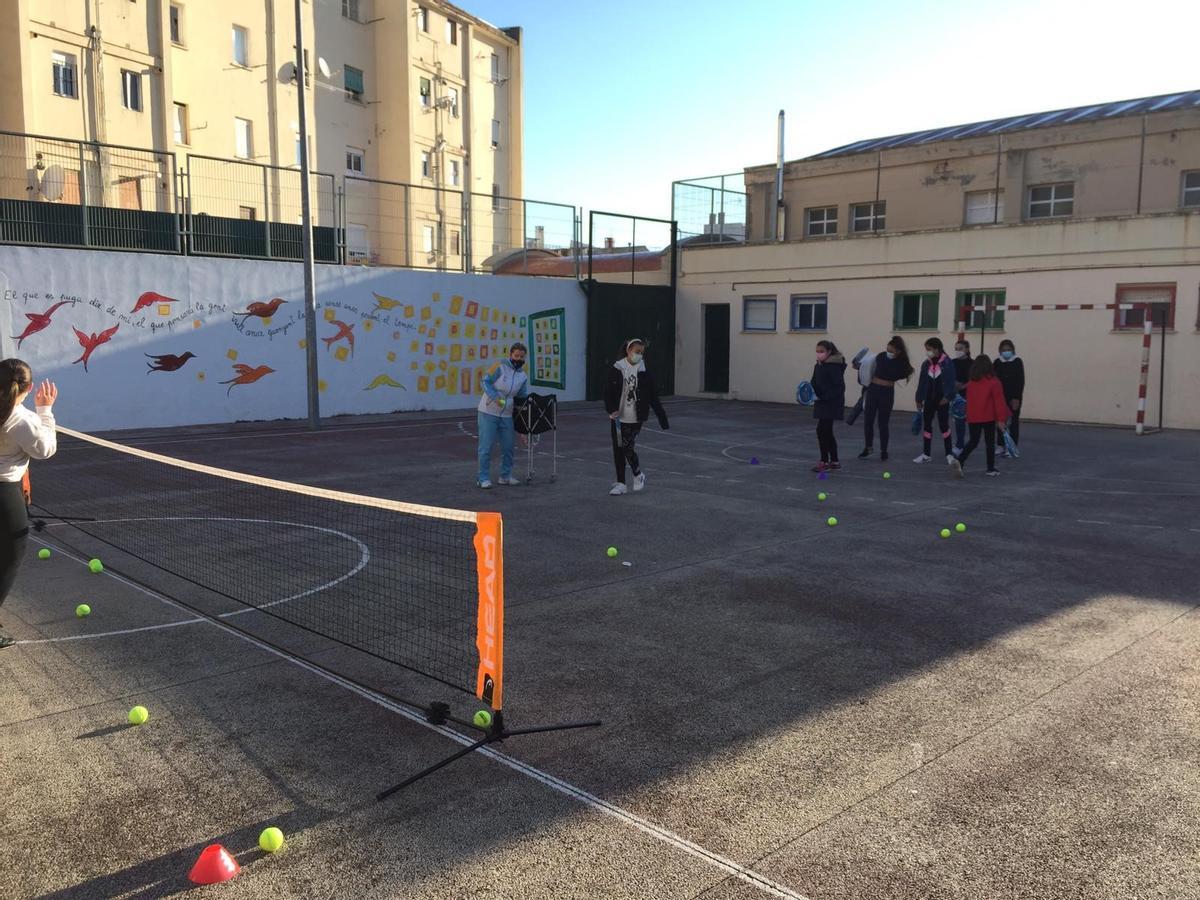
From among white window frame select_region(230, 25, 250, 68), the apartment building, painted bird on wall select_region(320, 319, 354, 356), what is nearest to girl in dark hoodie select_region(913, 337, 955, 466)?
the apartment building

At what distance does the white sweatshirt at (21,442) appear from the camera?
19.8 ft

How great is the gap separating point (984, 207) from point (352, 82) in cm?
2826

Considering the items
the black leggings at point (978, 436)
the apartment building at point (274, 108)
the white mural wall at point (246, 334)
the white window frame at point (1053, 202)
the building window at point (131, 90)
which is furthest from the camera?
the building window at point (131, 90)

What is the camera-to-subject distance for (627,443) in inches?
489

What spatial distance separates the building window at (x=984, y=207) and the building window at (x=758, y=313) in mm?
7159

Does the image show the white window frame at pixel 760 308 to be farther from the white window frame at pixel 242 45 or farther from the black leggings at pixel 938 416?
the white window frame at pixel 242 45

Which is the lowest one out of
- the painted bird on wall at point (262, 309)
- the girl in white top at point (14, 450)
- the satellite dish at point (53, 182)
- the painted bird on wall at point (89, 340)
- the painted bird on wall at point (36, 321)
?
the girl in white top at point (14, 450)

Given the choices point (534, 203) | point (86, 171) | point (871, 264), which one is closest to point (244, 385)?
point (86, 171)

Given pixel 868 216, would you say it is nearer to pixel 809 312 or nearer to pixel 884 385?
→ pixel 809 312

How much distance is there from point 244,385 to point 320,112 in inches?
942

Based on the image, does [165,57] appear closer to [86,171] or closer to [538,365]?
[86,171]

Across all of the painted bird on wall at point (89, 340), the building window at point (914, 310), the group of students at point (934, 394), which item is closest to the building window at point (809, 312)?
the building window at point (914, 310)

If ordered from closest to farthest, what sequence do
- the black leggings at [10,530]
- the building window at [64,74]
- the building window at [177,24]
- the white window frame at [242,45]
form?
the black leggings at [10,530]
the building window at [64,74]
the building window at [177,24]
the white window frame at [242,45]

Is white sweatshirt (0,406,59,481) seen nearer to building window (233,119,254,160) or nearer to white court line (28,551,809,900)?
white court line (28,551,809,900)
